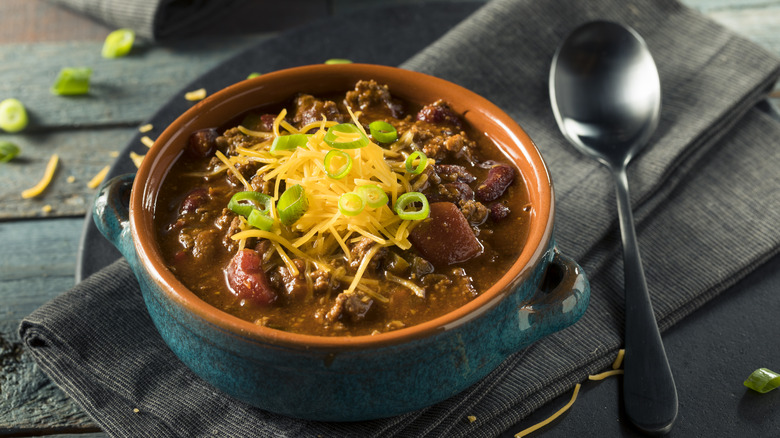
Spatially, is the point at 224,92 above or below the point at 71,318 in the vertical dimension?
above

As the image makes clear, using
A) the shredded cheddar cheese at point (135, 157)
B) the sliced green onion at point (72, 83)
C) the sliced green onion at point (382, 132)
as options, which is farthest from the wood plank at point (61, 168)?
the sliced green onion at point (382, 132)

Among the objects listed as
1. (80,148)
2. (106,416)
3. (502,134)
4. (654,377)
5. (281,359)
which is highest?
(502,134)

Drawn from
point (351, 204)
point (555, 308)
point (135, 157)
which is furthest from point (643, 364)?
Result: point (135, 157)

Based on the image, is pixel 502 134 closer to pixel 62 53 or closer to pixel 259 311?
pixel 259 311

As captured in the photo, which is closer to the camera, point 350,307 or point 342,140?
point 350,307

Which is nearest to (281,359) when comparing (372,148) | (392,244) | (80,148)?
(392,244)

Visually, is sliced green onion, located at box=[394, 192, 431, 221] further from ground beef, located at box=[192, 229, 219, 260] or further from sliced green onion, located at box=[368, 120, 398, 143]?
ground beef, located at box=[192, 229, 219, 260]

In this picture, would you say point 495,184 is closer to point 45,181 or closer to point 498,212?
point 498,212
